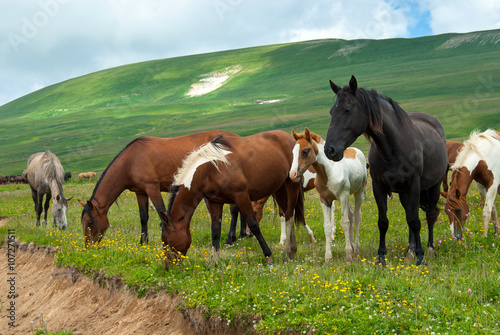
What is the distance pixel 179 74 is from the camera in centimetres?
19175

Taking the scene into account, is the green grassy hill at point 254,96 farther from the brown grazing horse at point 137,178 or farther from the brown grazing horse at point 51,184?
the brown grazing horse at point 137,178

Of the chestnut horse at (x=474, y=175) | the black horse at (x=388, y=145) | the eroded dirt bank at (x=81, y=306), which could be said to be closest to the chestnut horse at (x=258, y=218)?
the black horse at (x=388, y=145)

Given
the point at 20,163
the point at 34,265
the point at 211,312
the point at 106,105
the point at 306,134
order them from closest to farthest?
1. the point at 211,312
2. the point at 306,134
3. the point at 34,265
4. the point at 20,163
5. the point at 106,105

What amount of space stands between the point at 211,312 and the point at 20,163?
88335 millimetres

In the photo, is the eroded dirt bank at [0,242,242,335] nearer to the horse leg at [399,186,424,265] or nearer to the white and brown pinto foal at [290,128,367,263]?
the white and brown pinto foal at [290,128,367,263]

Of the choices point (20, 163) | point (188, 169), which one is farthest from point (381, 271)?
point (20, 163)

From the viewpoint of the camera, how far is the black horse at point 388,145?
298 inches

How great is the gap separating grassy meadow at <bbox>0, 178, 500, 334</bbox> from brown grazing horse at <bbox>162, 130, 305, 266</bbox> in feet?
1.63

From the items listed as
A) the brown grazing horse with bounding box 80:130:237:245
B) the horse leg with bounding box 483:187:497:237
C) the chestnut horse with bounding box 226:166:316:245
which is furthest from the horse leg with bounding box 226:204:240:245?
the horse leg with bounding box 483:187:497:237

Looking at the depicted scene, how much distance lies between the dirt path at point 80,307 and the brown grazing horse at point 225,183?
1161 mm

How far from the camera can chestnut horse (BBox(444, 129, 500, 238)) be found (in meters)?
9.62

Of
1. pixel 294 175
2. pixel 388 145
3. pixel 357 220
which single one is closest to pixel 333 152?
pixel 294 175

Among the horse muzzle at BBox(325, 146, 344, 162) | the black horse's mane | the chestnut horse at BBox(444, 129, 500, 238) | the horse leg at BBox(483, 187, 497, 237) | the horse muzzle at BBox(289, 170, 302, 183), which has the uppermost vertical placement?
the black horse's mane

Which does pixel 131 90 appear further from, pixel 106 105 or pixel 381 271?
pixel 381 271
